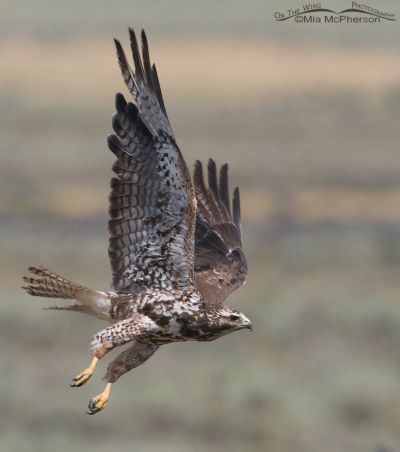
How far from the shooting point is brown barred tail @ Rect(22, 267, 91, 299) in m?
11.5

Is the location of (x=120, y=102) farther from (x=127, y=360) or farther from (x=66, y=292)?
(x=127, y=360)

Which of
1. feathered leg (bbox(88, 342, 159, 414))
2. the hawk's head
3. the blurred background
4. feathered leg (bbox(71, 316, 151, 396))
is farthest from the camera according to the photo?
the blurred background

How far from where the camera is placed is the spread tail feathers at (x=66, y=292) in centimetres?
1154

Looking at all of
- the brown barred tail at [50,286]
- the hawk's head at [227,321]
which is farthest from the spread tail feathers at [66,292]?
the hawk's head at [227,321]

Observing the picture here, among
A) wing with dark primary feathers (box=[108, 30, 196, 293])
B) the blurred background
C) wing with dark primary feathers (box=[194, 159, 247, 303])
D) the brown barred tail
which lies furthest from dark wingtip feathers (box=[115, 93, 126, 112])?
the blurred background

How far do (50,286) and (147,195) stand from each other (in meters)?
1.06

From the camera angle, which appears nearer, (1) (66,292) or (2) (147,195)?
(2) (147,195)

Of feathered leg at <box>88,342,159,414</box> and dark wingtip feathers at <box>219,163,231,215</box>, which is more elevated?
dark wingtip feathers at <box>219,163,231,215</box>

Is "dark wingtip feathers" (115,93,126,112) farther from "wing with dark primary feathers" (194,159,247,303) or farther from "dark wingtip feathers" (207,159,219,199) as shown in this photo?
"dark wingtip feathers" (207,159,219,199)

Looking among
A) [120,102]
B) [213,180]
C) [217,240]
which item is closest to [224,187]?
[213,180]

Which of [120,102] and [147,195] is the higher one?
[120,102]

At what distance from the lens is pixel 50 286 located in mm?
11562

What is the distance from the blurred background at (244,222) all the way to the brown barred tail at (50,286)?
258 inches

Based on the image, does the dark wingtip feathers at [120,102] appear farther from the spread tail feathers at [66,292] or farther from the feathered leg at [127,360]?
the feathered leg at [127,360]
